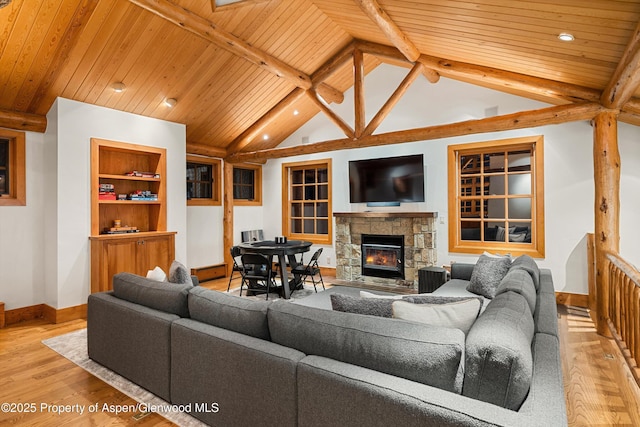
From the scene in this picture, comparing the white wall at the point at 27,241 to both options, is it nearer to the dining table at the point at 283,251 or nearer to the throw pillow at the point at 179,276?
the dining table at the point at 283,251

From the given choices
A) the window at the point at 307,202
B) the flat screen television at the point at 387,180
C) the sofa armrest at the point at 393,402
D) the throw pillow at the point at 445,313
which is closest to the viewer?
the sofa armrest at the point at 393,402

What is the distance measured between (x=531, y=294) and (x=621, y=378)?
147 cm

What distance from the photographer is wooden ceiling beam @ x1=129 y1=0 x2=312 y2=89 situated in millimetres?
3711

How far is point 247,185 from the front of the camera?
26.1 feet

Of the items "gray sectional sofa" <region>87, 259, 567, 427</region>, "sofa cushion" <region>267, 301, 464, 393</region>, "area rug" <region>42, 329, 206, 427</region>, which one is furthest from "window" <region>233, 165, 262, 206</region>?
"sofa cushion" <region>267, 301, 464, 393</region>

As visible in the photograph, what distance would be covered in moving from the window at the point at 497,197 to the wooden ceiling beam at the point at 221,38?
2.81 metres

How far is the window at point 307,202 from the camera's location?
7336mm

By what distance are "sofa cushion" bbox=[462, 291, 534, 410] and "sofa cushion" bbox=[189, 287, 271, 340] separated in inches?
42.5

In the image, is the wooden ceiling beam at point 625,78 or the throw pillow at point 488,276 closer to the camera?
the wooden ceiling beam at point 625,78

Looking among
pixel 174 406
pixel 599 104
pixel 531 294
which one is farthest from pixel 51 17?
pixel 599 104

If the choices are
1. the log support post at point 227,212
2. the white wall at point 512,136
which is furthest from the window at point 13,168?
the white wall at point 512,136

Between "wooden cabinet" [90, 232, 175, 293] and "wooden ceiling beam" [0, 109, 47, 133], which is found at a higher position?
"wooden ceiling beam" [0, 109, 47, 133]

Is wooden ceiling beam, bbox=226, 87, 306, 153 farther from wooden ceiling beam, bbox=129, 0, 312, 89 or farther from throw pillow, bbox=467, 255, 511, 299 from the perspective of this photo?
throw pillow, bbox=467, 255, 511, 299

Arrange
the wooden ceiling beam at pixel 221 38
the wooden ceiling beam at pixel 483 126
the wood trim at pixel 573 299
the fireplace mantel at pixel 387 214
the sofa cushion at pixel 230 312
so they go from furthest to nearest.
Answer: the fireplace mantel at pixel 387 214, the wood trim at pixel 573 299, the wooden ceiling beam at pixel 483 126, the wooden ceiling beam at pixel 221 38, the sofa cushion at pixel 230 312
